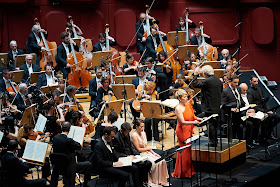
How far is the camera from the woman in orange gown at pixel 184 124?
6.22 m

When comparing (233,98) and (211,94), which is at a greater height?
(211,94)

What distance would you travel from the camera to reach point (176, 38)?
Answer: 1057 cm

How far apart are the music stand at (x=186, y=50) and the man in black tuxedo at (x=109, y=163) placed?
4430 millimetres

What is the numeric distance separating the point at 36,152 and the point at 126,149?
48.0 inches

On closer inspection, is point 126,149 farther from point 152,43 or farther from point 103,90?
point 152,43

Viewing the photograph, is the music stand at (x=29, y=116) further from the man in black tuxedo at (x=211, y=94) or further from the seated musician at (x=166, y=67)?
the seated musician at (x=166, y=67)

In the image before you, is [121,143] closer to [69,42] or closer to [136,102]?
[136,102]

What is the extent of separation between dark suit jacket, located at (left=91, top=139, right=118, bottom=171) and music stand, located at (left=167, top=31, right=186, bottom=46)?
5.29m

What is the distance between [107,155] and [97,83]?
2.69m

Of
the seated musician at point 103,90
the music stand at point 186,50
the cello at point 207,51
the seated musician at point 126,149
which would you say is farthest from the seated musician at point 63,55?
the seated musician at point 126,149

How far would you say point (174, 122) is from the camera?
790 cm

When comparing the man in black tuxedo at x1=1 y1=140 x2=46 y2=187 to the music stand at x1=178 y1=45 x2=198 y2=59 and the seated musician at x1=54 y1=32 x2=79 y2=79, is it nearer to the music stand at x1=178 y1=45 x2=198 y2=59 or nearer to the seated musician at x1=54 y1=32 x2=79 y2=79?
the seated musician at x1=54 y1=32 x2=79 y2=79

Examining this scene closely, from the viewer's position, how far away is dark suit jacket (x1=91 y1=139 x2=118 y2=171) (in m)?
5.68

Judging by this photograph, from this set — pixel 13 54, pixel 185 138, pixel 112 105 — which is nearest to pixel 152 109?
pixel 112 105
